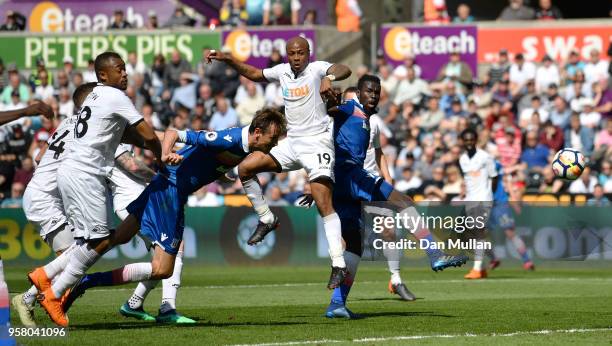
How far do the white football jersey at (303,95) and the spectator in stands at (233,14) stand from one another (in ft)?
55.6

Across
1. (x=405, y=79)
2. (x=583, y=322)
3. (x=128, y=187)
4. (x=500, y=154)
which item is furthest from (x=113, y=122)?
(x=405, y=79)

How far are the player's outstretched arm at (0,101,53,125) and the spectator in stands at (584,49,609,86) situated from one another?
1828 cm

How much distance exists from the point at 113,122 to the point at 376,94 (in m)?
4.14

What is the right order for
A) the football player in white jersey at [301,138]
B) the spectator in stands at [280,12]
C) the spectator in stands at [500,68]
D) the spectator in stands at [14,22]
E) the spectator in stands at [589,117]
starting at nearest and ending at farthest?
the football player in white jersey at [301,138]
the spectator in stands at [589,117]
the spectator in stands at [500,68]
the spectator in stands at [280,12]
the spectator in stands at [14,22]

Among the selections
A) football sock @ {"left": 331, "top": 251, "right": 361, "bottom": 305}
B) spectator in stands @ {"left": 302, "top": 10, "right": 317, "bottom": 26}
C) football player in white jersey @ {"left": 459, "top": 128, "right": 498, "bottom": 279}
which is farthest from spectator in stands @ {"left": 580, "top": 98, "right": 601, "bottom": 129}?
football sock @ {"left": 331, "top": 251, "right": 361, "bottom": 305}

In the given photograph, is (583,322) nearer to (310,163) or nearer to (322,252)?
(310,163)

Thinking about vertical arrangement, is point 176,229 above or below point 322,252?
above

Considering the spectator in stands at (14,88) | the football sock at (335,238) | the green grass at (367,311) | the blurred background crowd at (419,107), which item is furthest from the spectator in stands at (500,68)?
the football sock at (335,238)

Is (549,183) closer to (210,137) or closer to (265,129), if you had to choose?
(265,129)

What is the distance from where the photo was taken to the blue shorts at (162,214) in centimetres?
1255

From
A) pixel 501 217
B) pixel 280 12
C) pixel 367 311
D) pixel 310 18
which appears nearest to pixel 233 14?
pixel 280 12

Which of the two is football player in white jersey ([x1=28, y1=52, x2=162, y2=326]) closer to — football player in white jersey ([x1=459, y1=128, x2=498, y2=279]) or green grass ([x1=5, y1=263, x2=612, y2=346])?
green grass ([x1=5, y1=263, x2=612, y2=346])

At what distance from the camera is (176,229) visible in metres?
12.6

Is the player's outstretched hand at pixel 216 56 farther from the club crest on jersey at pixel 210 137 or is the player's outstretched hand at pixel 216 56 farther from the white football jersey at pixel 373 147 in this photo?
the white football jersey at pixel 373 147
